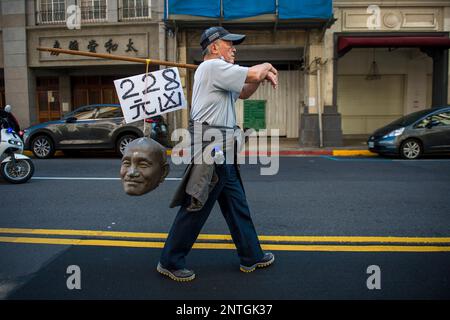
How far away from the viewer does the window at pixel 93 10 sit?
52.0 ft

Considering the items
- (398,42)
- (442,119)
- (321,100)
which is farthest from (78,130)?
(398,42)

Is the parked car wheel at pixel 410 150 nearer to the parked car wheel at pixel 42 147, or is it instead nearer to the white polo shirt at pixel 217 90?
the white polo shirt at pixel 217 90

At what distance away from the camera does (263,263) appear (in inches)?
136

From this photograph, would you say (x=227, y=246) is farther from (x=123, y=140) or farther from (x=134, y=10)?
(x=134, y=10)

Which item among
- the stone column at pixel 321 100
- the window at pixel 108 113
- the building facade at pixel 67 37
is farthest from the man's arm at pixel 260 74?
the building facade at pixel 67 37

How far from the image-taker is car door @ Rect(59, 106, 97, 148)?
1199 cm

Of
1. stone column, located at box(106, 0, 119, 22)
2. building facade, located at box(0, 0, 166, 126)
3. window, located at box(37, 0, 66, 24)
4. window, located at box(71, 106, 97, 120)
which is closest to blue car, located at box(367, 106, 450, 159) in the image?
window, located at box(71, 106, 97, 120)

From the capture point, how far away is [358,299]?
9.50ft

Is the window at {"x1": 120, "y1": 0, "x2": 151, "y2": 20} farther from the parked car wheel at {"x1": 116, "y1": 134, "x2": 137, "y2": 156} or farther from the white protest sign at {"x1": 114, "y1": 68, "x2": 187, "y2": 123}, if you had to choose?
the white protest sign at {"x1": 114, "y1": 68, "x2": 187, "y2": 123}

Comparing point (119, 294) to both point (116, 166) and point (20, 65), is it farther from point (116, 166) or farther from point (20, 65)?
point (20, 65)

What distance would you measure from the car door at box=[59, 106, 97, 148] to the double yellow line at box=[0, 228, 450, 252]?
25.6ft

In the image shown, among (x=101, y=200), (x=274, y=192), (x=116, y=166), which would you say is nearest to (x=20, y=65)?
(x=116, y=166)

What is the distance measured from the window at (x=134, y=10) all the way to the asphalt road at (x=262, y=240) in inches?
394
